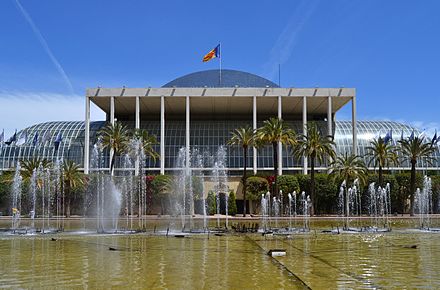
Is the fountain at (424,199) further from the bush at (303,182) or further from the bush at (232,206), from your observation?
the bush at (232,206)

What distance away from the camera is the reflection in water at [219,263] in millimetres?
15883

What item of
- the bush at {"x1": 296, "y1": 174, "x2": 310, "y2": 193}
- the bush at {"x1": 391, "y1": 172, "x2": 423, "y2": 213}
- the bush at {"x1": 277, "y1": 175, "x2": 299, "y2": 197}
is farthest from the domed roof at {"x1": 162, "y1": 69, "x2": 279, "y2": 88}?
the bush at {"x1": 391, "y1": 172, "x2": 423, "y2": 213}

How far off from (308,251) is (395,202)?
178ft

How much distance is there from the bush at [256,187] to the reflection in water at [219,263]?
40864 millimetres

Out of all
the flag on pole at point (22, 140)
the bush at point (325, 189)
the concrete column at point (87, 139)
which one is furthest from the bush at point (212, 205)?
the flag on pole at point (22, 140)

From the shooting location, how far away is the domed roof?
8988cm

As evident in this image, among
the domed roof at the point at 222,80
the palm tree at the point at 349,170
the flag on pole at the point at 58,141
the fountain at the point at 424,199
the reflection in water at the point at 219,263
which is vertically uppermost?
the domed roof at the point at 222,80

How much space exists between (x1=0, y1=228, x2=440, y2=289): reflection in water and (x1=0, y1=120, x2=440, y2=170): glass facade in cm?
5448

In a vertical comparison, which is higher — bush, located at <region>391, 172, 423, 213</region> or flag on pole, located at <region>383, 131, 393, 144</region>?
flag on pole, located at <region>383, 131, 393, 144</region>

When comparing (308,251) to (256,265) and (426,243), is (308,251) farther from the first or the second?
(426,243)

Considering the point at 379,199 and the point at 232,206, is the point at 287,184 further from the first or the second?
the point at 379,199

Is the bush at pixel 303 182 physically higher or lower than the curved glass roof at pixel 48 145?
lower

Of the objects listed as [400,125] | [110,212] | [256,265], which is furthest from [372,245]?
[400,125]

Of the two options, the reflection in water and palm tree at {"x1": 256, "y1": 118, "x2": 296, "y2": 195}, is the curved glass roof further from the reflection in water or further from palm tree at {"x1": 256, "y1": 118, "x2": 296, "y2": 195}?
the reflection in water
